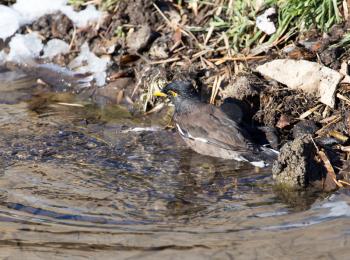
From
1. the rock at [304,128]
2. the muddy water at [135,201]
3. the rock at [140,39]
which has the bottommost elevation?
the muddy water at [135,201]

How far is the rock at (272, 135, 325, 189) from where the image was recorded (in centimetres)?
580

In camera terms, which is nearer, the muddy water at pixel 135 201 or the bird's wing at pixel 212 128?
the muddy water at pixel 135 201

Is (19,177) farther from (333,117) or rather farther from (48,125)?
(333,117)

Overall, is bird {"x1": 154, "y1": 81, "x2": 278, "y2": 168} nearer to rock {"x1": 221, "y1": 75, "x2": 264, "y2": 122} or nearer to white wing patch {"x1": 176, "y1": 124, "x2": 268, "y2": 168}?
white wing patch {"x1": 176, "y1": 124, "x2": 268, "y2": 168}

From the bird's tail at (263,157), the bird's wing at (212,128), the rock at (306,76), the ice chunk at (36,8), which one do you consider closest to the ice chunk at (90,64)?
the ice chunk at (36,8)

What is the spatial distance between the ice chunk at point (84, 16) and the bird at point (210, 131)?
1.95 metres

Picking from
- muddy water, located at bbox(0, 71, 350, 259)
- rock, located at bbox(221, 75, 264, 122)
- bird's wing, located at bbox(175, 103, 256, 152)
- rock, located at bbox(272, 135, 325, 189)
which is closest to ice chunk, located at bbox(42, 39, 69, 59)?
muddy water, located at bbox(0, 71, 350, 259)

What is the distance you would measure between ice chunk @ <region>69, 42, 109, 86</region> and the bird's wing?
5.26 ft

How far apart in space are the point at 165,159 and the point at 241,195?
1.18 m

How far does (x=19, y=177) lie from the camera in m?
6.17

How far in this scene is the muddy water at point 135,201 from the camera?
4.77 m

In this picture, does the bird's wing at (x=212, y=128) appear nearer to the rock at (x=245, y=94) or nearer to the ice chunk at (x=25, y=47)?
the rock at (x=245, y=94)

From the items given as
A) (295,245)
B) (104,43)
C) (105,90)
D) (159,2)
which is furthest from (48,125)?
(295,245)

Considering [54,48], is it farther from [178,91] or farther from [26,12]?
[178,91]
